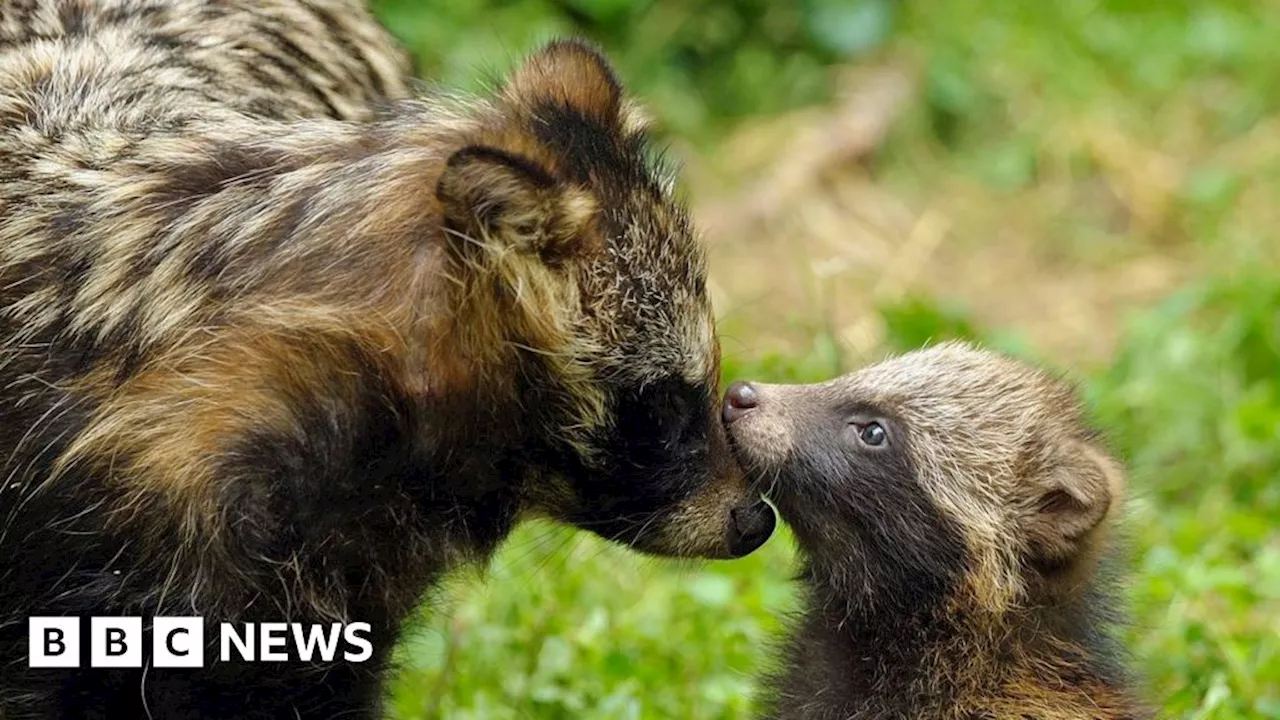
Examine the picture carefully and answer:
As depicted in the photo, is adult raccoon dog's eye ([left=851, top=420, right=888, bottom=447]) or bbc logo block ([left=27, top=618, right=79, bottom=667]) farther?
adult raccoon dog's eye ([left=851, top=420, right=888, bottom=447])

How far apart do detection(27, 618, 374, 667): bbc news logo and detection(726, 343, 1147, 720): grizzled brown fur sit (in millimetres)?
1175

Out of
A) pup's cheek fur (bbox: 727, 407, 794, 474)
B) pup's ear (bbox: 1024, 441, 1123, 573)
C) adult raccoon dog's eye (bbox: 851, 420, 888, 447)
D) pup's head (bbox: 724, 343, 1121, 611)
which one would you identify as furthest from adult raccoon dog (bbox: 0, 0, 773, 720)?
pup's ear (bbox: 1024, 441, 1123, 573)

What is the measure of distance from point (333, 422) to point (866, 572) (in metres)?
1.54

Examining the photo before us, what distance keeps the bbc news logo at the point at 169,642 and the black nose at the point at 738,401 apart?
1.11 m

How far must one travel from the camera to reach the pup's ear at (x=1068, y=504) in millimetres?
4641

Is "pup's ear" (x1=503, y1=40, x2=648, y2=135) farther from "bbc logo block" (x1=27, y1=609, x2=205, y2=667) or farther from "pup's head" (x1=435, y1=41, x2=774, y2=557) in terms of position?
"bbc logo block" (x1=27, y1=609, x2=205, y2=667)

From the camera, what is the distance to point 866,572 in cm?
475

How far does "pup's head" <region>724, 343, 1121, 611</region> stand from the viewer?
15.4 ft

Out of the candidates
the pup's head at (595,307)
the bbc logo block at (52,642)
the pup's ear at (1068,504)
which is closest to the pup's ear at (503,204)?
the pup's head at (595,307)

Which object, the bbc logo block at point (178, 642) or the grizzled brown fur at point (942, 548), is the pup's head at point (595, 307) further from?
the bbc logo block at point (178, 642)

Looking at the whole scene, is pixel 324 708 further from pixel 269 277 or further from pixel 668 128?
pixel 668 128

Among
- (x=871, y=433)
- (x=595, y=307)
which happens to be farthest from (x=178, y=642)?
(x=871, y=433)

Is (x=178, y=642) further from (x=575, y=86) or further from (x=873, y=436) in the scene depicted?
(x=873, y=436)

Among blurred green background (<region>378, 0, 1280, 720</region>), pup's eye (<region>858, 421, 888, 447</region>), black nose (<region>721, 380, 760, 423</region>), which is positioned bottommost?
blurred green background (<region>378, 0, 1280, 720</region>)
